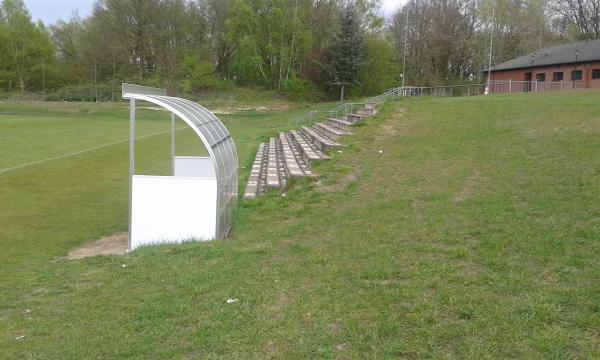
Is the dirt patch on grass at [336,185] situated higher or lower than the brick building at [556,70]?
lower

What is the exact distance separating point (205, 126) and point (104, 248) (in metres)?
2.57

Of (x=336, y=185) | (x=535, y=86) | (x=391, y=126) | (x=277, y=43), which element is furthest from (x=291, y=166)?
(x=277, y=43)

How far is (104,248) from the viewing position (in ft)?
28.0

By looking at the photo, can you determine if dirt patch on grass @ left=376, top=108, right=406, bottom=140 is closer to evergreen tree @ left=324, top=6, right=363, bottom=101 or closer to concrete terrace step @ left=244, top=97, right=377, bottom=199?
concrete terrace step @ left=244, top=97, right=377, bottom=199

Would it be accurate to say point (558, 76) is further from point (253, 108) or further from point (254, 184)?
point (254, 184)

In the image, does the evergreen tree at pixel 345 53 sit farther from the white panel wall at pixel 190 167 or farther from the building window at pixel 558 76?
the white panel wall at pixel 190 167

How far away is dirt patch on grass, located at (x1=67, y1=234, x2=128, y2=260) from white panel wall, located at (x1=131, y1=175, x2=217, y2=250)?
1.97 ft

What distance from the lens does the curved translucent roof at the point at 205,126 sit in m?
8.01

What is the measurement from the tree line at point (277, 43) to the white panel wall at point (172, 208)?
1888 inches

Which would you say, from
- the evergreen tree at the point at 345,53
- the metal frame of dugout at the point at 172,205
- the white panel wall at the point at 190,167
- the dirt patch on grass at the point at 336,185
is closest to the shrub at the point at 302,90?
the evergreen tree at the point at 345,53

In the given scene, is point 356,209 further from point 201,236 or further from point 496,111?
point 496,111

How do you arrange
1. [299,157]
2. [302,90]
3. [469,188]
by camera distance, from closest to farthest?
[469,188]
[299,157]
[302,90]

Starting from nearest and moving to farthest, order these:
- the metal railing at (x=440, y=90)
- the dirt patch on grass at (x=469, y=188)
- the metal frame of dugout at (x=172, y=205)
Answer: the metal frame of dugout at (x=172, y=205), the dirt patch on grass at (x=469, y=188), the metal railing at (x=440, y=90)

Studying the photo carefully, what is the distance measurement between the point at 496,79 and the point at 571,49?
6.63 m
